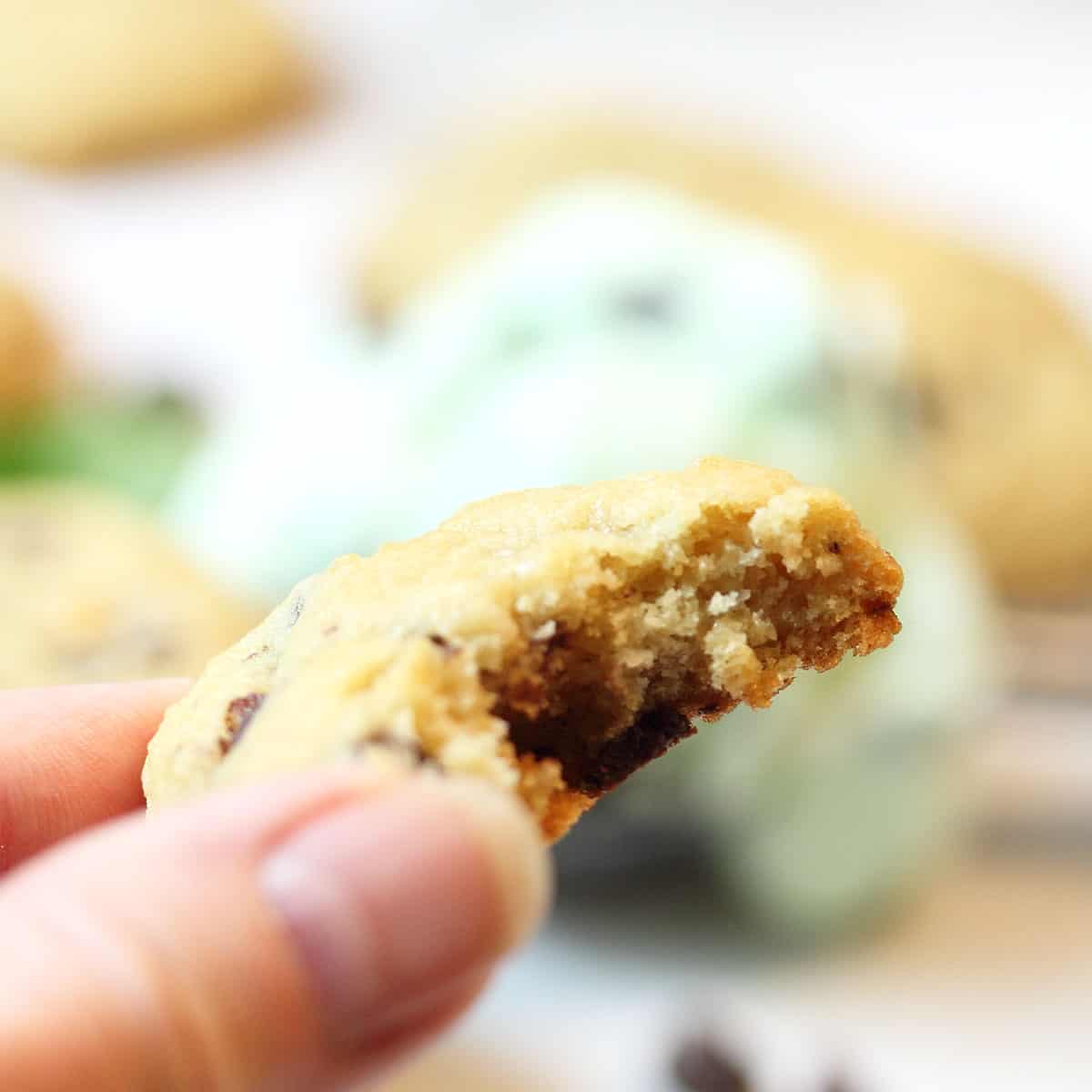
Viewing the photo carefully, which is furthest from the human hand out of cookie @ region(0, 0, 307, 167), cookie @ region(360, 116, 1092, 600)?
cookie @ region(0, 0, 307, 167)

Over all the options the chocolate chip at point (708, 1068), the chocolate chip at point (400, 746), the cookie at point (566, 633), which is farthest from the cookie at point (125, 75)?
the chocolate chip at point (400, 746)

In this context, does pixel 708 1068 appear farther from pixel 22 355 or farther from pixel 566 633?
pixel 22 355

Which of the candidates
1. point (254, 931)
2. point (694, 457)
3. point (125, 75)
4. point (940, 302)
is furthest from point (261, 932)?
point (125, 75)

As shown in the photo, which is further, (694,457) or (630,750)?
(694,457)

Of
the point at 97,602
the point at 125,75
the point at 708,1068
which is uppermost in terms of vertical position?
the point at 125,75

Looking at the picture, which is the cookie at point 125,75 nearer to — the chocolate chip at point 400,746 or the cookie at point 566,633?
the cookie at point 566,633

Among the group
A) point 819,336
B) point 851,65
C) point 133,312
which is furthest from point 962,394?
point 133,312

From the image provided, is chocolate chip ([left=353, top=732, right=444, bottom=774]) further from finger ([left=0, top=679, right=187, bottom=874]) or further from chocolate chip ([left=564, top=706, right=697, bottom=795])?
finger ([left=0, top=679, right=187, bottom=874])
